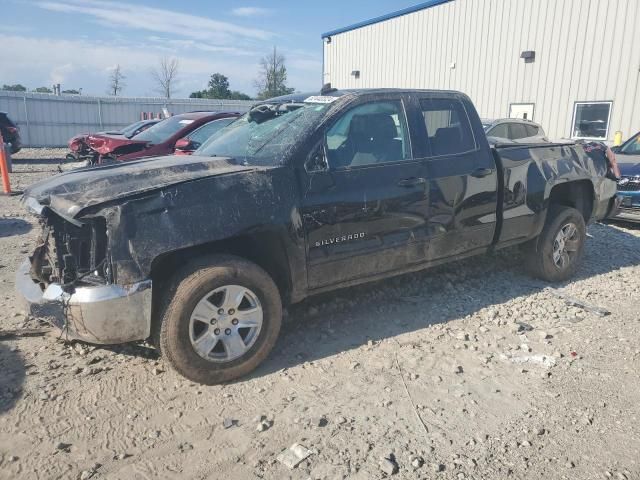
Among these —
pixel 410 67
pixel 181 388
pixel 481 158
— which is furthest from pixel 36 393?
pixel 410 67

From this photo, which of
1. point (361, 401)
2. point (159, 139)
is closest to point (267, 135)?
point (361, 401)

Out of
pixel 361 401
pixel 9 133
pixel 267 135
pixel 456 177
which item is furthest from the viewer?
pixel 9 133

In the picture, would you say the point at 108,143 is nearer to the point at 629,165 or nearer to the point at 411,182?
the point at 411,182

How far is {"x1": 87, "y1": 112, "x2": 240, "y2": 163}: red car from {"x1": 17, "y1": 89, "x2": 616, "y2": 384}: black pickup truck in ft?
14.5

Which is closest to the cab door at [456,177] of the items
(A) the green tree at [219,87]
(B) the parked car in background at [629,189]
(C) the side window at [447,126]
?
(C) the side window at [447,126]

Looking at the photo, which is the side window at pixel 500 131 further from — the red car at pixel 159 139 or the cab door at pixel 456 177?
the cab door at pixel 456 177

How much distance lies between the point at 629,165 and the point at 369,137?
6.37 meters

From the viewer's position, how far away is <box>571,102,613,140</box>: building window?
14.3 meters

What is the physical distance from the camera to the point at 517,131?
10695 millimetres

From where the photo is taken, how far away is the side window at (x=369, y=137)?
3.87m

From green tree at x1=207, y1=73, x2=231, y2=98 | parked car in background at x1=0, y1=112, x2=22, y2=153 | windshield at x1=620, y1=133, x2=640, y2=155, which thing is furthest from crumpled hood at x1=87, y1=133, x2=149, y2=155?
green tree at x1=207, y1=73, x2=231, y2=98

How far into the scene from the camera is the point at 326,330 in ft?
13.9

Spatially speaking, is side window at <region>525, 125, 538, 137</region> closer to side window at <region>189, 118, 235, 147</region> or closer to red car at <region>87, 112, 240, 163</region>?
red car at <region>87, 112, 240, 163</region>

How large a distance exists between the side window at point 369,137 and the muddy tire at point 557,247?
2077 millimetres
